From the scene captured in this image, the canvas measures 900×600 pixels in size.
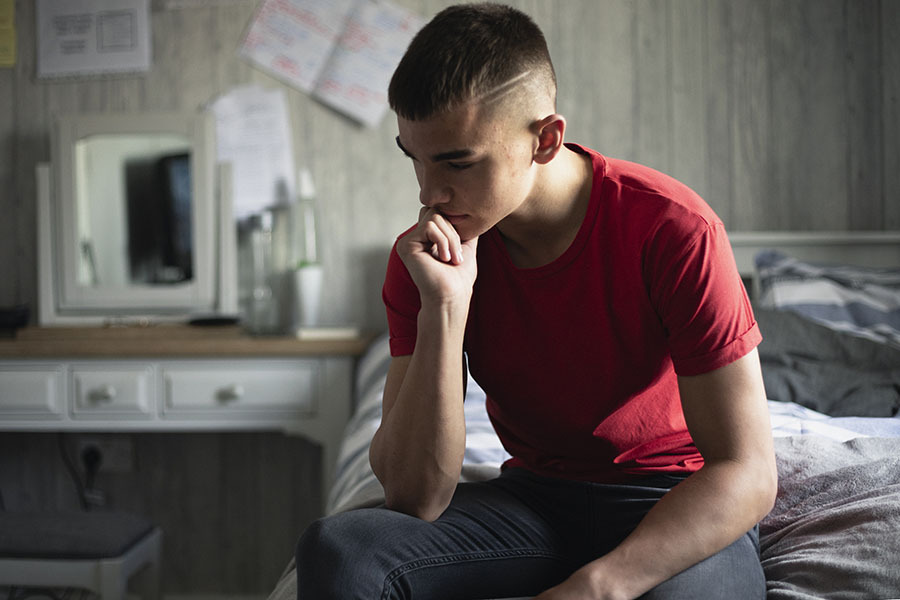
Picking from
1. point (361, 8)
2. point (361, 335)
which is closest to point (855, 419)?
point (361, 335)

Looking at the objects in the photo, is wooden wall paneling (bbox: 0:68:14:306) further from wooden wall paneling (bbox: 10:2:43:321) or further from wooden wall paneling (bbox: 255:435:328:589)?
wooden wall paneling (bbox: 255:435:328:589)

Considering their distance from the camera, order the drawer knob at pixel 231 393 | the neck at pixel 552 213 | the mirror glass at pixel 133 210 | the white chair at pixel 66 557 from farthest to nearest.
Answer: the mirror glass at pixel 133 210, the drawer knob at pixel 231 393, the white chair at pixel 66 557, the neck at pixel 552 213

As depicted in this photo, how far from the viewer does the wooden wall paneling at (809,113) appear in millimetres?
2162

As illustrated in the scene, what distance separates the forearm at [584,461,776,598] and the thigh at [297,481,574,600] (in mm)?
133

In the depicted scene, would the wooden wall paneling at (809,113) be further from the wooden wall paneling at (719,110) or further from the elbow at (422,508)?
the elbow at (422,508)

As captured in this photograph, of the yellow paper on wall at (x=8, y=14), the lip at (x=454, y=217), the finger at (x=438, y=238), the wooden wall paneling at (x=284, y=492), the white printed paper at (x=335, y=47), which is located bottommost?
the wooden wall paneling at (x=284, y=492)

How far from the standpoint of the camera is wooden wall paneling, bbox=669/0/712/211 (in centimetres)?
219

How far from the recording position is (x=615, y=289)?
871mm

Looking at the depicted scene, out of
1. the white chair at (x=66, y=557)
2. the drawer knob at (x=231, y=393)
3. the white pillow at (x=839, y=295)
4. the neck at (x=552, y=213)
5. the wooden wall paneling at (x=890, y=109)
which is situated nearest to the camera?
the neck at (x=552, y=213)

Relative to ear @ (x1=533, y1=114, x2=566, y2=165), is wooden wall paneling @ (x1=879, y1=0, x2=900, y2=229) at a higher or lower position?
higher

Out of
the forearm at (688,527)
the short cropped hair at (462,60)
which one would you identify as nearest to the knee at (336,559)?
the forearm at (688,527)

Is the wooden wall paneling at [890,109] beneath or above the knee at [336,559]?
above

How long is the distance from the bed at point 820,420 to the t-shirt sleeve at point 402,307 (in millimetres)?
191

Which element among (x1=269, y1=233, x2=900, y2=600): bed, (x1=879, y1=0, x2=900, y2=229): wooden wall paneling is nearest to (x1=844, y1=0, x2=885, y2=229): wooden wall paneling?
(x1=879, y1=0, x2=900, y2=229): wooden wall paneling
